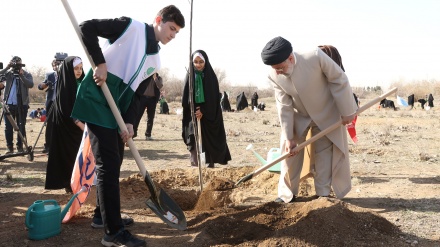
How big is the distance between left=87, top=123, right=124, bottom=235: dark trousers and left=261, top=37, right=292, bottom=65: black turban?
1.55 metres

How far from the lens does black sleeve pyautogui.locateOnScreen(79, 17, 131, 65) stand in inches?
114

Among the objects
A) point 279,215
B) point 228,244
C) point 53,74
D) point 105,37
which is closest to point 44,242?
point 228,244

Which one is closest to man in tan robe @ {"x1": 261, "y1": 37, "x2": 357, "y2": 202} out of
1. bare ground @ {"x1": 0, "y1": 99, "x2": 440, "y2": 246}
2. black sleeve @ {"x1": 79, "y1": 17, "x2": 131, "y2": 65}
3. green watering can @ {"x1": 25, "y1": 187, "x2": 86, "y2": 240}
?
bare ground @ {"x1": 0, "y1": 99, "x2": 440, "y2": 246}

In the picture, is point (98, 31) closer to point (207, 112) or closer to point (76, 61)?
point (76, 61)

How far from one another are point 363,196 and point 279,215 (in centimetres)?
172

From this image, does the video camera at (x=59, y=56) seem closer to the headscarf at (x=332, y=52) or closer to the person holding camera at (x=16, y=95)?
the person holding camera at (x=16, y=95)

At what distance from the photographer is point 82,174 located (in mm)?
3770

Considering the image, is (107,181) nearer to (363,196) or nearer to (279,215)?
(279,215)

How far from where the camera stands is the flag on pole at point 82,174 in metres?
3.71

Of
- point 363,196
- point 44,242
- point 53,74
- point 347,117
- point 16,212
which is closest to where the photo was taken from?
point 44,242

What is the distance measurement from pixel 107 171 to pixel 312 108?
220 cm

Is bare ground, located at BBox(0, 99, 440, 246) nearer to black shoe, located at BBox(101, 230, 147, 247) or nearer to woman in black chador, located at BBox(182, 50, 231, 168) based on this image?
black shoe, located at BBox(101, 230, 147, 247)

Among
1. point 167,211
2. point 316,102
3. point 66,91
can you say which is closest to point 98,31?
point 167,211

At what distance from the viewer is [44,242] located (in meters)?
3.33
